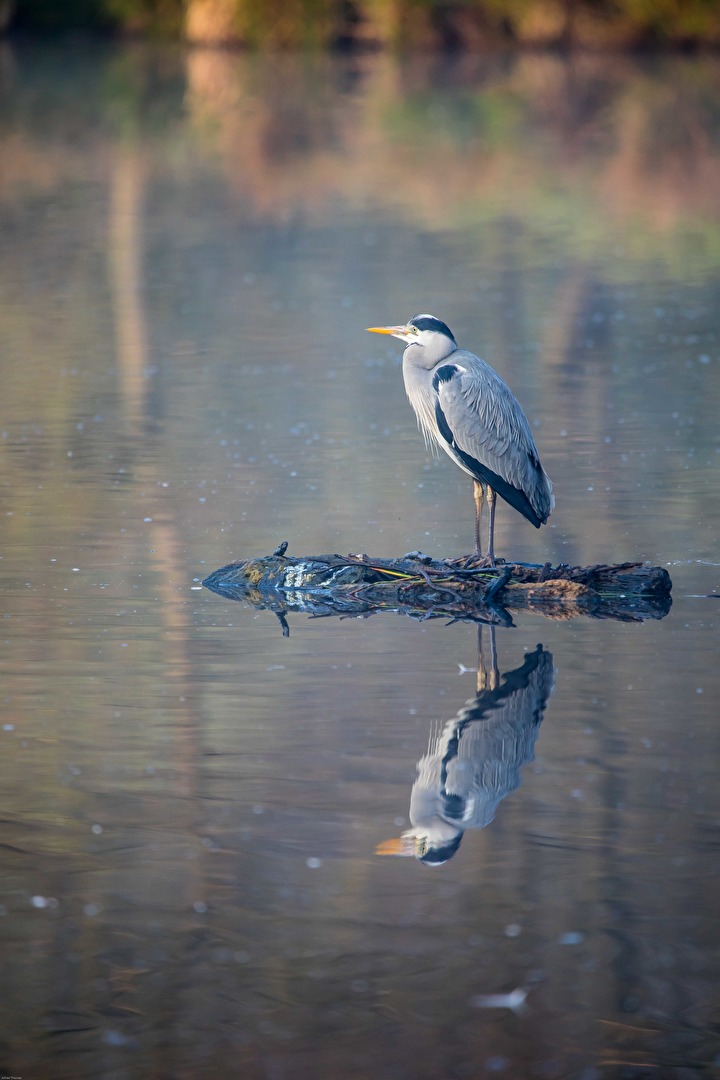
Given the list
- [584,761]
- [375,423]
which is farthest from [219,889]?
[375,423]

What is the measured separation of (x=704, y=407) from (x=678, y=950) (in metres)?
6.46

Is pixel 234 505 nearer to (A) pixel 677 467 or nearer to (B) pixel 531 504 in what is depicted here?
(B) pixel 531 504

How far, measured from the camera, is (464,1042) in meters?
3.85

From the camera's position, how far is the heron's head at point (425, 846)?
462 centimetres

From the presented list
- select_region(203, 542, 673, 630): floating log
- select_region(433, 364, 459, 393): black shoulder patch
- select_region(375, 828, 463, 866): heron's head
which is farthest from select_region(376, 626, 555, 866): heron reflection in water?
select_region(433, 364, 459, 393): black shoulder patch

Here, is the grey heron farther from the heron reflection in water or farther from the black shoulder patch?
the heron reflection in water

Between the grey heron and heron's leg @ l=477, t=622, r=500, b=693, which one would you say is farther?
the grey heron

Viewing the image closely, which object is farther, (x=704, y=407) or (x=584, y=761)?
(x=704, y=407)

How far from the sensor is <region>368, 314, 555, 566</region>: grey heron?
281 inches

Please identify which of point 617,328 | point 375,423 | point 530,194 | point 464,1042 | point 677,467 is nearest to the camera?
point 464,1042

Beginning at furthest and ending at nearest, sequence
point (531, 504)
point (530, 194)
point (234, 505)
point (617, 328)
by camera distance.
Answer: point (530, 194) < point (617, 328) < point (234, 505) < point (531, 504)

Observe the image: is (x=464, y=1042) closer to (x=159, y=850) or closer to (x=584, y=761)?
(x=159, y=850)

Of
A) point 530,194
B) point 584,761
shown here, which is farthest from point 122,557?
point 530,194

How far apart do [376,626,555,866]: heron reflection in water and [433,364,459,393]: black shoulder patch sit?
153 cm
